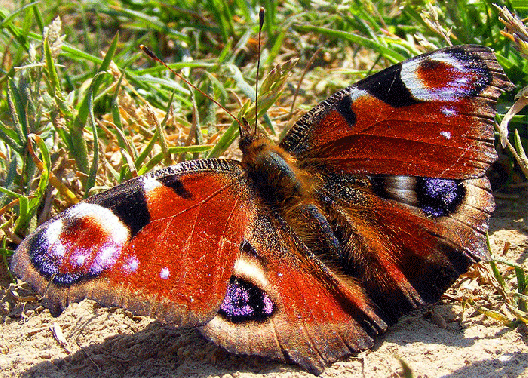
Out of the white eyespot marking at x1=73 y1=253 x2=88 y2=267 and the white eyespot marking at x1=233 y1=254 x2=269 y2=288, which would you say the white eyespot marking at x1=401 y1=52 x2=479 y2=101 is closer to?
the white eyespot marking at x1=233 y1=254 x2=269 y2=288

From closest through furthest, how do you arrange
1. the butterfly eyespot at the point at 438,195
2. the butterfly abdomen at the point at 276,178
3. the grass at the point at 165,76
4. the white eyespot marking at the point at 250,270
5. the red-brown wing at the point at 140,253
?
the red-brown wing at the point at 140,253 < the white eyespot marking at the point at 250,270 < the butterfly eyespot at the point at 438,195 < the butterfly abdomen at the point at 276,178 < the grass at the point at 165,76

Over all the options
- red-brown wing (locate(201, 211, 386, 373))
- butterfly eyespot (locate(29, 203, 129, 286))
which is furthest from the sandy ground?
butterfly eyespot (locate(29, 203, 129, 286))

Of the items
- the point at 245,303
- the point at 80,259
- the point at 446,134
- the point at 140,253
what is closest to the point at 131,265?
the point at 140,253

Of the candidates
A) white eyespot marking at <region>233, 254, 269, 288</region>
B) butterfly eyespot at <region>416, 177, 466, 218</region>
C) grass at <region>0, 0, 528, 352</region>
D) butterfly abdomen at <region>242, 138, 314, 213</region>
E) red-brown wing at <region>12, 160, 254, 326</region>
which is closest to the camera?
red-brown wing at <region>12, 160, 254, 326</region>

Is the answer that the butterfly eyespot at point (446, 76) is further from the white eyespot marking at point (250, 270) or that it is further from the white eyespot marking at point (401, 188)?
the white eyespot marking at point (250, 270)

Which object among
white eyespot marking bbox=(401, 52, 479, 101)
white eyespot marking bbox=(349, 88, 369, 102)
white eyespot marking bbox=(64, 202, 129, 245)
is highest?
white eyespot marking bbox=(401, 52, 479, 101)

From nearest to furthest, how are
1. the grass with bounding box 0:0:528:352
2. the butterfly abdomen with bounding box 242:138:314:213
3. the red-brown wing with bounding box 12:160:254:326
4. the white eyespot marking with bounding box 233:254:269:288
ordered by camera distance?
the red-brown wing with bounding box 12:160:254:326, the white eyespot marking with bounding box 233:254:269:288, the butterfly abdomen with bounding box 242:138:314:213, the grass with bounding box 0:0:528:352

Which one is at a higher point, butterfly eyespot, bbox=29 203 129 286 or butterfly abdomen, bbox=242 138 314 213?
butterfly abdomen, bbox=242 138 314 213

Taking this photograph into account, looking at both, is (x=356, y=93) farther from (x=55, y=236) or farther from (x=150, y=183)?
(x=55, y=236)

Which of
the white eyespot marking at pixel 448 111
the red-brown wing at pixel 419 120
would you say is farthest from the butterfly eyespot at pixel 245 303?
the white eyespot marking at pixel 448 111
